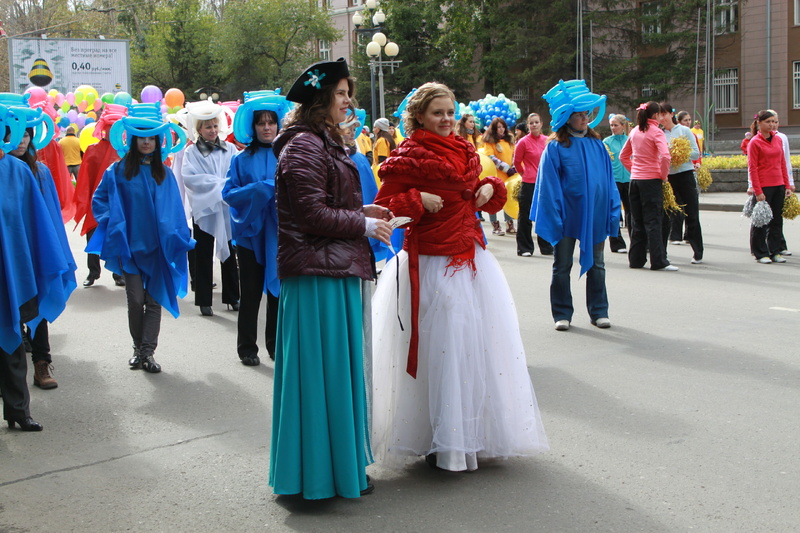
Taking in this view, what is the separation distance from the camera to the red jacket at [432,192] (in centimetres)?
460

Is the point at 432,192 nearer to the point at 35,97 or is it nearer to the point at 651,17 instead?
the point at 35,97

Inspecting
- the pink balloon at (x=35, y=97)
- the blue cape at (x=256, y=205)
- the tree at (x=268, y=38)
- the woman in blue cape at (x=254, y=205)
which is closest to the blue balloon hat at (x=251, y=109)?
the woman in blue cape at (x=254, y=205)

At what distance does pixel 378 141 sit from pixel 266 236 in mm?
9849

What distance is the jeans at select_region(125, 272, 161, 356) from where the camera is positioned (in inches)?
277

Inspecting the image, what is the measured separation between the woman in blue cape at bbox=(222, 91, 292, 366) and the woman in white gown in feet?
8.06

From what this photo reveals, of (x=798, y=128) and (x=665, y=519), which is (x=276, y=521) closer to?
(x=665, y=519)

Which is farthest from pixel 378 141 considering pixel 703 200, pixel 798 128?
pixel 798 128

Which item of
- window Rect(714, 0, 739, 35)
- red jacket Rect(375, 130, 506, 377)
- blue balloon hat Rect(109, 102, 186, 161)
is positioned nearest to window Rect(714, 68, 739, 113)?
window Rect(714, 0, 739, 35)

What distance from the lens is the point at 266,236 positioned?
279 inches

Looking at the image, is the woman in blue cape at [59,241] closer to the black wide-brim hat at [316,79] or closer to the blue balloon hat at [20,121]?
the blue balloon hat at [20,121]

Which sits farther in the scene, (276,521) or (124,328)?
(124,328)

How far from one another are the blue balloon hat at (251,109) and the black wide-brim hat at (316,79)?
280cm

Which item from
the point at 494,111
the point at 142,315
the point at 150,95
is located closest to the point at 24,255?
the point at 142,315

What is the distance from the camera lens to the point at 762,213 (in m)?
11.1
